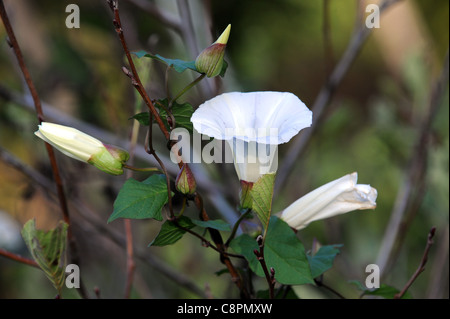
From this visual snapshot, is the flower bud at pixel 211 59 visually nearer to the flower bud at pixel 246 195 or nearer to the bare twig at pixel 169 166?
the flower bud at pixel 246 195

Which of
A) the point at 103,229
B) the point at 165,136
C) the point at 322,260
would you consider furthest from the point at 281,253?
the point at 103,229

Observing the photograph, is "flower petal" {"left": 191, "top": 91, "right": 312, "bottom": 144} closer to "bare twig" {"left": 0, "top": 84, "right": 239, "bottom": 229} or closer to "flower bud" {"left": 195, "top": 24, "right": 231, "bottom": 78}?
"flower bud" {"left": 195, "top": 24, "right": 231, "bottom": 78}

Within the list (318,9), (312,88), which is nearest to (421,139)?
(318,9)

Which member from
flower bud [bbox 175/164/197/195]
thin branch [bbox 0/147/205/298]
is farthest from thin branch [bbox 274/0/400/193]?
flower bud [bbox 175/164/197/195]

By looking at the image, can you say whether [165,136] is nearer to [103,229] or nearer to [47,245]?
[47,245]

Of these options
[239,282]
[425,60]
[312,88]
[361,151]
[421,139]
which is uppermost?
[312,88]

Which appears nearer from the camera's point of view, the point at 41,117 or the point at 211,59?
the point at 211,59

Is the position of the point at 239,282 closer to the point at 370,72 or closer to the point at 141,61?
the point at 141,61
